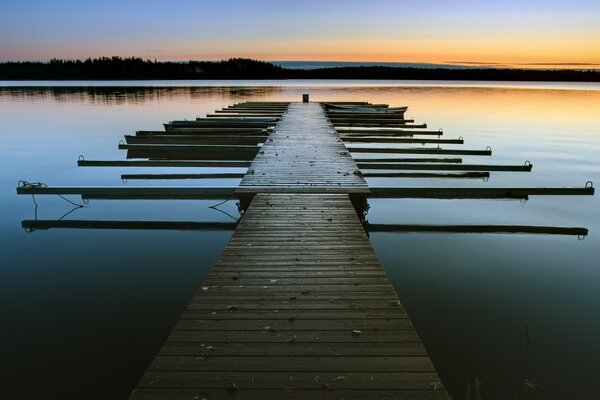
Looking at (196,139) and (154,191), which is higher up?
(196,139)

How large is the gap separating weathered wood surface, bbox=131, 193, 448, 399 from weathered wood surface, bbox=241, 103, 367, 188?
358 centimetres

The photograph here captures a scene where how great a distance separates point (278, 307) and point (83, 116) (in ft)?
136

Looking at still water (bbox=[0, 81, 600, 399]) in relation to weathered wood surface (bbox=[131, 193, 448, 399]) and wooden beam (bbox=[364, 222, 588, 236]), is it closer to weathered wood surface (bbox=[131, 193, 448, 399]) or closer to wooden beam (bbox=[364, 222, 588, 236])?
wooden beam (bbox=[364, 222, 588, 236])

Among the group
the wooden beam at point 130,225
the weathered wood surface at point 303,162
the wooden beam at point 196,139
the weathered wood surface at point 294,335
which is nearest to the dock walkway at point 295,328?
the weathered wood surface at point 294,335

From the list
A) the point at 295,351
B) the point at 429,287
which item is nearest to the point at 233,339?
the point at 295,351

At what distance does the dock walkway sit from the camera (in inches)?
140

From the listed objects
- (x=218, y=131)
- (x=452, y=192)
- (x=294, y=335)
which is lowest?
(x=294, y=335)

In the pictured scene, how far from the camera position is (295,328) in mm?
4348

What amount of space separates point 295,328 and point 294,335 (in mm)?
132

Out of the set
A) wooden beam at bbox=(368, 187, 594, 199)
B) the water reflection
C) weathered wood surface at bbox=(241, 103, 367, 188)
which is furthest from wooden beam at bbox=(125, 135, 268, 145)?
the water reflection

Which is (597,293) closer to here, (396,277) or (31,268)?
(396,277)

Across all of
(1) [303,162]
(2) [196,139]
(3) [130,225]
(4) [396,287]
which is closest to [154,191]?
(3) [130,225]

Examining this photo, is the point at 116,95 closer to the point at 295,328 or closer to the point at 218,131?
the point at 218,131

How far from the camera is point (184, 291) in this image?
8.01m
